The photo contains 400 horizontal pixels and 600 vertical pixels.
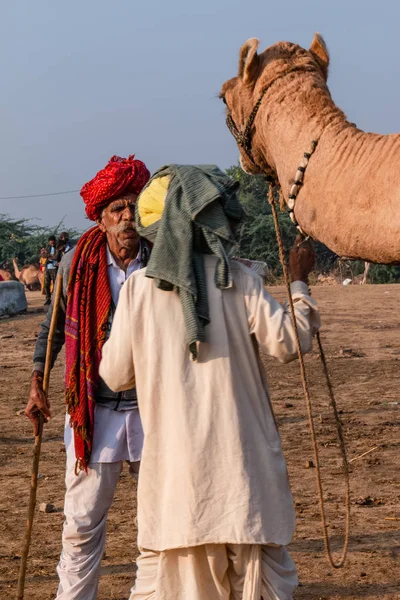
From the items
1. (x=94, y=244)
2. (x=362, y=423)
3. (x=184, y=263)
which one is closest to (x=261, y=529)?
(x=184, y=263)

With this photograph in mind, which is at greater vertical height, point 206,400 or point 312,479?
point 206,400

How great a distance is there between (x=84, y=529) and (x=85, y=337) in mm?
857

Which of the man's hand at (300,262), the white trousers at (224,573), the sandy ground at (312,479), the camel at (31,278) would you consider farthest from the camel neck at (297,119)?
the camel at (31,278)

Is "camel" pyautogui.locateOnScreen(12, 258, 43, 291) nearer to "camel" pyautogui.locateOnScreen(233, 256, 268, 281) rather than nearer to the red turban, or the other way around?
the red turban

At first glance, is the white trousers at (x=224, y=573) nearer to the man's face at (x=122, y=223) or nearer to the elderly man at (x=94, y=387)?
the elderly man at (x=94, y=387)

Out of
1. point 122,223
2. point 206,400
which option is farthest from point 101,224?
point 206,400

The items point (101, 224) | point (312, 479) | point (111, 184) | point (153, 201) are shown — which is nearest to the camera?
point (153, 201)

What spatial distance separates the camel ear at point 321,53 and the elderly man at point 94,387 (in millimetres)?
1014

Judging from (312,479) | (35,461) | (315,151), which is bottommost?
(312,479)

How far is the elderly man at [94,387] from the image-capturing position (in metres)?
4.57

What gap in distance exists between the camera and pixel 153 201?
12.5ft

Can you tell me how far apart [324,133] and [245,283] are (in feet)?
4.71

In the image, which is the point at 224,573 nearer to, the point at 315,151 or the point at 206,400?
the point at 206,400

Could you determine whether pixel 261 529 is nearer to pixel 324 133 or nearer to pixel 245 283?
pixel 245 283
